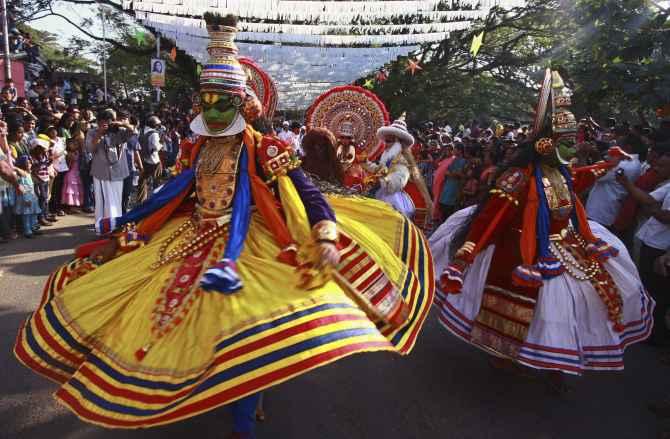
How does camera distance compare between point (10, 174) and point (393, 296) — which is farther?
point (10, 174)

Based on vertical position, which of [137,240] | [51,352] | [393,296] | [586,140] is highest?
[586,140]

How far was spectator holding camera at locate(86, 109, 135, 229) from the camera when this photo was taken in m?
7.86

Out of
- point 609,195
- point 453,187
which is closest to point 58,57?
point 453,187

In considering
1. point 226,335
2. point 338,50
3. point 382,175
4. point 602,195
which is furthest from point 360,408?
point 338,50

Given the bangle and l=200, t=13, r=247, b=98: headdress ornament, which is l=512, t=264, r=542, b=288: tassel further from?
l=200, t=13, r=247, b=98: headdress ornament

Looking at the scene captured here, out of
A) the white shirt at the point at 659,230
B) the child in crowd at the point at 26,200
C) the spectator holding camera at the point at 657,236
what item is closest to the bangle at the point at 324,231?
the spectator holding camera at the point at 657,236

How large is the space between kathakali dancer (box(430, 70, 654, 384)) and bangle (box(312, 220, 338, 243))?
1.16 meters

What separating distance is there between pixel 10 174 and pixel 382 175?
15.3 ft

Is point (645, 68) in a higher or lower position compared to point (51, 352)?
higher

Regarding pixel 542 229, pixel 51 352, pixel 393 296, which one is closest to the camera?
pixel 51 352

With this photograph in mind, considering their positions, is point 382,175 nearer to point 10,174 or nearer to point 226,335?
point 226,335

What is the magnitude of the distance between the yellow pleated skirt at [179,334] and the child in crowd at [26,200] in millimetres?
5320

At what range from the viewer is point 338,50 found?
38.2 feet

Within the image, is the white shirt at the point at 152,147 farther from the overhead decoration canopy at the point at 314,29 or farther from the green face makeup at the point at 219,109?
the green face makeup at the point at 219,109
